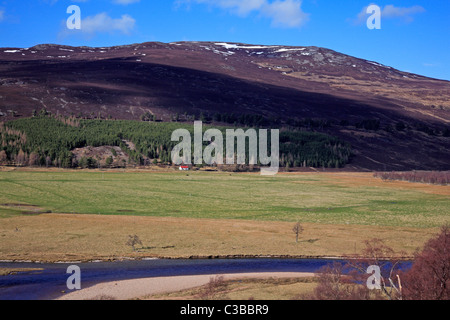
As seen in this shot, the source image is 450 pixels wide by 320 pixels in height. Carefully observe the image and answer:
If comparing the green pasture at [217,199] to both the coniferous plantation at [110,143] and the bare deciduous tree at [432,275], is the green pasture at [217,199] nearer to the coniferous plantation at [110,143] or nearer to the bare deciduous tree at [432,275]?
the coniferous plantation at [110,143]

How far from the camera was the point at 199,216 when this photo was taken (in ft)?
185

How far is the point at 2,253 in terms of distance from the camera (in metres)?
37.5

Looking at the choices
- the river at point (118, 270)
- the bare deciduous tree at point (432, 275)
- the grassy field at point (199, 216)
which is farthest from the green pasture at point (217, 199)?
the bare deciduous tree at point (432, 275)

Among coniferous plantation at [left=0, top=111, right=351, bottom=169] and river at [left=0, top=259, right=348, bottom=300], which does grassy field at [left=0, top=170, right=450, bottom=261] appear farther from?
coniferous plantation at [left=0, top=111, right=351, bottom=169]

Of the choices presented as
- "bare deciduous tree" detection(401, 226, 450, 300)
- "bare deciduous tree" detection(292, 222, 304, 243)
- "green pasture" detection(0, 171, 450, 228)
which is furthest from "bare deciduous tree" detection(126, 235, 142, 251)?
"bare deciduous tree" detection(401, 226, 450, 300)

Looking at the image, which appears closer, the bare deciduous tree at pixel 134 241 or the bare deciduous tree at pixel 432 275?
the bare deciduous tree at pixel 432 275

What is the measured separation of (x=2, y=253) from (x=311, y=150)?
117 m

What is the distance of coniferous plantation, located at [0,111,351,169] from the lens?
11200 cm

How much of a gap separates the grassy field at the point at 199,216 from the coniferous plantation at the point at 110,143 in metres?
15.8

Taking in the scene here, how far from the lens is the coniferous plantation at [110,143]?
112000 mm

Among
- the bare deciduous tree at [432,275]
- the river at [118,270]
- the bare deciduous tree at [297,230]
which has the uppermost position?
the bare deciduous tree at [432,275]

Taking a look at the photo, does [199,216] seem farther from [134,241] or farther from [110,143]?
[110,143]
